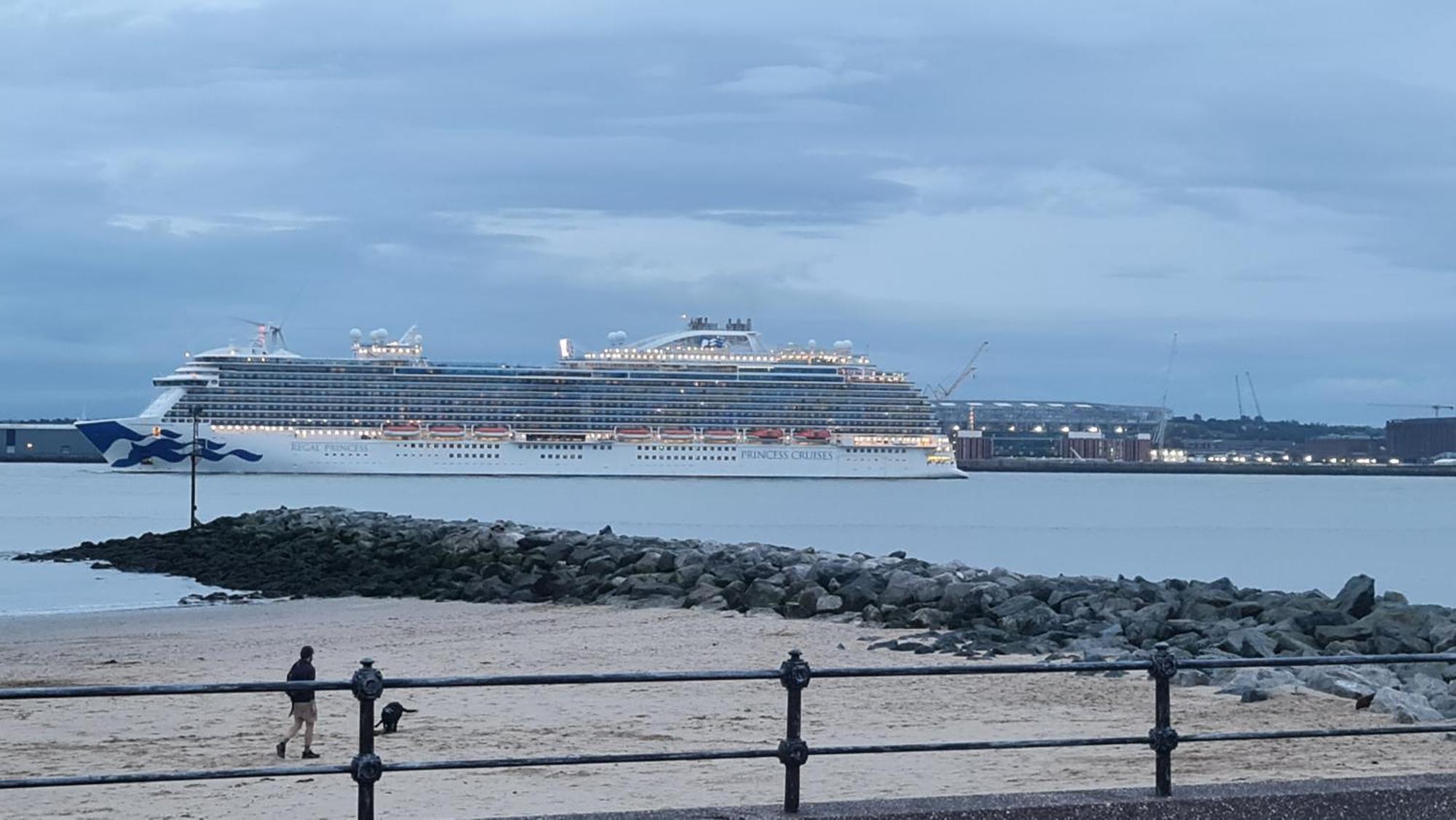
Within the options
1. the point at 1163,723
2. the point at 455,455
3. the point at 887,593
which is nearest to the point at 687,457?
the point at 455,455

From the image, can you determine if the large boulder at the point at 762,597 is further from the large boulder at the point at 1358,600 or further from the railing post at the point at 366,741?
the railing post at the point at 366,741

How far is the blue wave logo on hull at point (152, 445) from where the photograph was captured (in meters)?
74.6

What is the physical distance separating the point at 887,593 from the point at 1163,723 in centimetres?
1263

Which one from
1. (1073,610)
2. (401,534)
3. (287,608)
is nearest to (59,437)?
(401,534)

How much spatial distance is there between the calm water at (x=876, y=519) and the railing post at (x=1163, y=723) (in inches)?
798

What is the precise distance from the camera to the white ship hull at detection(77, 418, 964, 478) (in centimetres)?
7500

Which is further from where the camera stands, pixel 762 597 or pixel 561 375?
pixel 561 375

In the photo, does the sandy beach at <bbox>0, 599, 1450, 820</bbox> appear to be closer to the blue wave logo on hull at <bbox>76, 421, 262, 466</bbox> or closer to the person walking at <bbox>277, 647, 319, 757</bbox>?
the person walking at <bbox>277, 647, 319, 757</bbox>

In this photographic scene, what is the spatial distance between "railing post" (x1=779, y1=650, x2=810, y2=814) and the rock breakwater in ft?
21.5

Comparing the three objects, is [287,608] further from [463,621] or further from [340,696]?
[340,696]

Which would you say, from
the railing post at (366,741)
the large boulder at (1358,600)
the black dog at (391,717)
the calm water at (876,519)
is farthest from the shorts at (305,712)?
the calm water at (876,519)

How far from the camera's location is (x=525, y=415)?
3036 inches

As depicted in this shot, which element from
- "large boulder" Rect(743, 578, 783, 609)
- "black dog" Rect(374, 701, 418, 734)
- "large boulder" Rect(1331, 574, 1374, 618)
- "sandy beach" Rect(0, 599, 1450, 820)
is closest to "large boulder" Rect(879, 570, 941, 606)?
"large boulder" Rect(743, 578, 783, 609)

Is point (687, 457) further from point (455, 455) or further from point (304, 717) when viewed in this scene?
point (304, 717)
